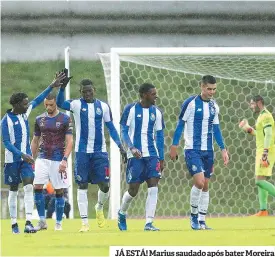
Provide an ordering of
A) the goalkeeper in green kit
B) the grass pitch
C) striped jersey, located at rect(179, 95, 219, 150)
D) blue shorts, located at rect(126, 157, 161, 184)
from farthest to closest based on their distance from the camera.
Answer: the goalkeeper in green kit → striped jersey, located at rect(179, 95, 219, 150) → blue shorts, located at rect(126, 157, 161, 184) → the grass pitch

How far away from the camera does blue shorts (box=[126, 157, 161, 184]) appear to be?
12.7 metres

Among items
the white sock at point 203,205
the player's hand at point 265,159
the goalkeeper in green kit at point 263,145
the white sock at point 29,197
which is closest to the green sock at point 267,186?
the goalkeeper in green kit at point 263,145

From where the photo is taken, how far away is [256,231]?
1265 cm

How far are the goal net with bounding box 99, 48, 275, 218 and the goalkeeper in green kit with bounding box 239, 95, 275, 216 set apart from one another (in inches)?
32.7

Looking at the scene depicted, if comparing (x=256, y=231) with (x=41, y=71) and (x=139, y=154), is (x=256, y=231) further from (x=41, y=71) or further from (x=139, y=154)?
(x=41, y=71)

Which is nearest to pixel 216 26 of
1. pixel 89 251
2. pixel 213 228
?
pixel 213 228

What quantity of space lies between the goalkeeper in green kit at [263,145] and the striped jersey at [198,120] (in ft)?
9.34

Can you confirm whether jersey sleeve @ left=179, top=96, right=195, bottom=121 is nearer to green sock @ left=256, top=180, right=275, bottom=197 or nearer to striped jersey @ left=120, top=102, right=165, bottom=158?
striped jersey @ left=120, top=102, right=165, bottom=158

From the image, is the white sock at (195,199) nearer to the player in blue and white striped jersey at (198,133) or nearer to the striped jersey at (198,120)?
the player in blue and white striped jersey at (198,133)

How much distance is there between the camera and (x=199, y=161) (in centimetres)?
1286

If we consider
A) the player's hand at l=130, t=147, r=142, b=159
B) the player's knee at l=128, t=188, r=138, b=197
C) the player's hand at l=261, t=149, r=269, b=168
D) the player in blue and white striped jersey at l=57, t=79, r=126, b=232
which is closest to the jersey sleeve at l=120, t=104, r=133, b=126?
the player in blue and white striped jersey at l=57, t=79, r=126, b=232

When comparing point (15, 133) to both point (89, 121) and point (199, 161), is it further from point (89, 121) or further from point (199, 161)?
point (199, 161)

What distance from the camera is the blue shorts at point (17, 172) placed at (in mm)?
12617

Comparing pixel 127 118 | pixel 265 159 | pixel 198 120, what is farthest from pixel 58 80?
pixel 265 159
